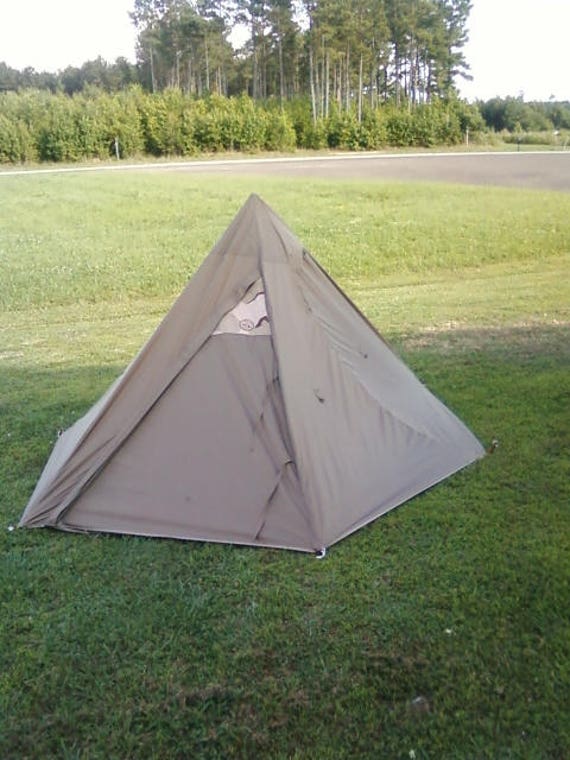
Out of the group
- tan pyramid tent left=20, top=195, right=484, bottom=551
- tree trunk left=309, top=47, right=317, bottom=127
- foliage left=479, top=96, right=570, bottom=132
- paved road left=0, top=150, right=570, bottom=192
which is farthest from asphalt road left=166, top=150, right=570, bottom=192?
foliage left=479, top=96, right=570, bottom=132

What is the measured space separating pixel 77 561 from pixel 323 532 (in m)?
1.22

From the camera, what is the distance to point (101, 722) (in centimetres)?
266

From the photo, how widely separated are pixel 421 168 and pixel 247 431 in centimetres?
2355

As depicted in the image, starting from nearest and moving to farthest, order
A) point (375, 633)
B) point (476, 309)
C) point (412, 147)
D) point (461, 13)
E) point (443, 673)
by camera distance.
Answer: point (443, 673) < point (375, 633) < point (476, 309) < point (412, 147) < point (461, 13)

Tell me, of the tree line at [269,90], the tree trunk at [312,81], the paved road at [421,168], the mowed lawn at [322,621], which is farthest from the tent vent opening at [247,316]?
the tree trunk at [312,81]

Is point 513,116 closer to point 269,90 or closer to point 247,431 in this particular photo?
point 269,90

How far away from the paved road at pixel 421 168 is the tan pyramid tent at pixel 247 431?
17937mm

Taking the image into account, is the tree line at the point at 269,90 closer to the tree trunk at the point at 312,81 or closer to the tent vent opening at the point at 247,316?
the tree trunk at the point at 312,81

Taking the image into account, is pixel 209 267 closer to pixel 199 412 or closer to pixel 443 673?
pixel 199 412

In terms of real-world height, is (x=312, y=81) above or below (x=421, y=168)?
above

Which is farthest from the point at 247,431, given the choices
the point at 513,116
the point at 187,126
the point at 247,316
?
the point at 513,116

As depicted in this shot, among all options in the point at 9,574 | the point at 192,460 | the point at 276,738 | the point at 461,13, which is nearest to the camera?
the point at 276,738

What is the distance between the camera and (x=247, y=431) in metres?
4.02

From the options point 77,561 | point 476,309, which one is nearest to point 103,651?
point 77,561
